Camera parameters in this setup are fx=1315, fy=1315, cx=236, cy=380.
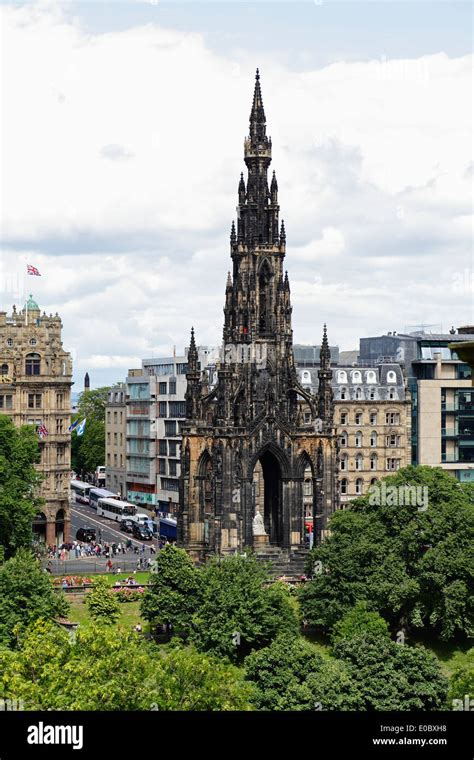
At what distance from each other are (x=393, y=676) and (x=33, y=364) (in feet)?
253

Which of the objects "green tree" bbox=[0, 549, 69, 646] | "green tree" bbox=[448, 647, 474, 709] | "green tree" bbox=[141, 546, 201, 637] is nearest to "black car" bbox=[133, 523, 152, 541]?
"green tree" bbox=[141, 546, 201, 637]

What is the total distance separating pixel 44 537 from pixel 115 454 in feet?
192

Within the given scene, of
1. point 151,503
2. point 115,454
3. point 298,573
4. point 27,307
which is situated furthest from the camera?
point 115,454

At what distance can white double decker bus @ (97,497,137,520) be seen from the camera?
6191 inches

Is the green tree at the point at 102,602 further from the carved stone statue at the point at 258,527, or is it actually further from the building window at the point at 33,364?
the building window at the point at 33,364

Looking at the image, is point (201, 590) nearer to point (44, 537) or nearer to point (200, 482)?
point (200, 482)

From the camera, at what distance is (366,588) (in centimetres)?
8869

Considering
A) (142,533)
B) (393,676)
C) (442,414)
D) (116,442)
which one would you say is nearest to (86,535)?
(142,533)

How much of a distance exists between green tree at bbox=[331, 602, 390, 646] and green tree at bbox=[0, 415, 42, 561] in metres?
29.0

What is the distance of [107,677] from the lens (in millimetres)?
54938

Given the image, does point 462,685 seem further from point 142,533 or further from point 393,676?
point 142,533

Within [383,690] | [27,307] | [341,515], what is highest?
[27,307]

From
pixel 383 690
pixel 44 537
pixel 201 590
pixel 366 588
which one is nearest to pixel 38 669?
pixel 383 690

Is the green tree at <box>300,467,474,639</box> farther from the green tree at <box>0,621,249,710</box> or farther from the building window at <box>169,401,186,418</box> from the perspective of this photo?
the building window at <box>169,401,186,418</box>
